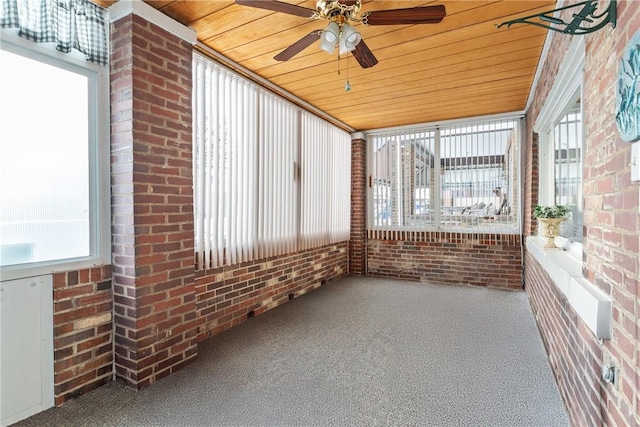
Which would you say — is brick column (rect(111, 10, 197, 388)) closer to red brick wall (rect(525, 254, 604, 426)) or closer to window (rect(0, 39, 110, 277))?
window (rect(0, 39, 110, 277))

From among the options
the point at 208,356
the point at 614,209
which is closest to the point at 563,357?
the point at 614,209

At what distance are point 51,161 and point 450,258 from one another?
5.28 metres

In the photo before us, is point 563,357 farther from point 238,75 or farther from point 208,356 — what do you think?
point 238,75

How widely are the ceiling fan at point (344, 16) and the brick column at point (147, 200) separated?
2.73 feet

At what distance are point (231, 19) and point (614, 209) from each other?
2650mm

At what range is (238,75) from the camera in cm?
342

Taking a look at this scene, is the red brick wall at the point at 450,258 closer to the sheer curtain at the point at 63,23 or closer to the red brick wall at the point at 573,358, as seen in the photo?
the red brick wall at the point at 573,358

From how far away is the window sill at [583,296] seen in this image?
1.33 metres

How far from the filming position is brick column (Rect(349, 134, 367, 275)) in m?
6.12

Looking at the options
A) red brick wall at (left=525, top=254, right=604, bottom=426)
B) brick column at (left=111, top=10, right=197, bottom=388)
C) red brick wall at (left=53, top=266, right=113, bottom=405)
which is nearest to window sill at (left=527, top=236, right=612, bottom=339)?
red brick wall at (left=525, top=254, right=604, bottom=426)

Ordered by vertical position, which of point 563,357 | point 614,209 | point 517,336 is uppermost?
point 614,209

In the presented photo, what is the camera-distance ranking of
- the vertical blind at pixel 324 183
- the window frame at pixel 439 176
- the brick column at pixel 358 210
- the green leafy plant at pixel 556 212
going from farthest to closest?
the brick column at pixel 358 210 → the window frame at pixel 439 176 → the vertical blind at pixel 324 183 → the green leafy plant at pixel 556 212

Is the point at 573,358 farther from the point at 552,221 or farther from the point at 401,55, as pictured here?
the point at 401,55

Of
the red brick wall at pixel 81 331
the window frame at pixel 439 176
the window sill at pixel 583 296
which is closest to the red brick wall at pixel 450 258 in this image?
the window frame at pixel 439 176
